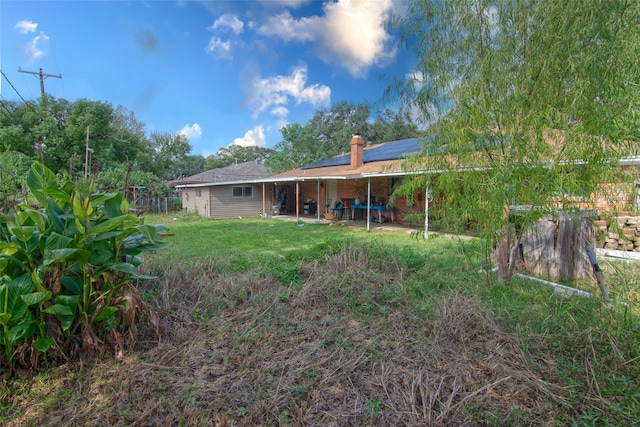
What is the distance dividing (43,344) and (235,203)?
1684 cm

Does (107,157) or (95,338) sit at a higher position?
(107,157)

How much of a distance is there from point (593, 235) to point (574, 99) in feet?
11.6

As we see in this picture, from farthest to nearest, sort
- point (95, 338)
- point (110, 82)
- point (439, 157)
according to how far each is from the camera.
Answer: point (110, 82), point (439, 157), point (95, 338)

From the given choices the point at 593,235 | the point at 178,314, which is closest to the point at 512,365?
the point at 178,314

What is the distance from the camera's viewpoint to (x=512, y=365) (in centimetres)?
246

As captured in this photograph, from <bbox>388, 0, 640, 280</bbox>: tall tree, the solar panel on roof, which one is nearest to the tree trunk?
<bbox>388, 0, 640, 280</bbox>: tall tree

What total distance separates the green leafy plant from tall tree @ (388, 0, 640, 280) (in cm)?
330

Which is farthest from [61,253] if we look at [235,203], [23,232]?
[235,203]

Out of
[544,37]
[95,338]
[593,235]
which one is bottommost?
[95,338]

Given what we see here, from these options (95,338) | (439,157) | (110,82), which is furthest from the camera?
(110,82)

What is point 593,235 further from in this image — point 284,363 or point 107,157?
point 107,157

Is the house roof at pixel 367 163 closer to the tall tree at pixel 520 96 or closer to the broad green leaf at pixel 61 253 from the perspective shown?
the tall tree at pixel 520 96

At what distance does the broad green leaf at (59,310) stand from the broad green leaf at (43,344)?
238 mm

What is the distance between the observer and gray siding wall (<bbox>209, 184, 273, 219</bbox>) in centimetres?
1814
